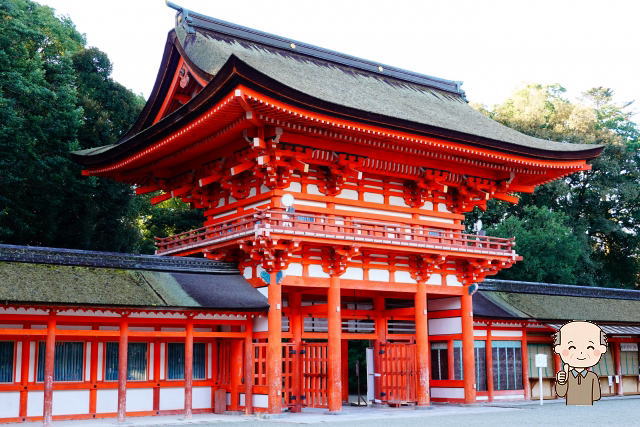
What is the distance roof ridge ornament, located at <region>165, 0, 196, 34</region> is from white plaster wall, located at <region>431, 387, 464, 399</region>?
600 inches

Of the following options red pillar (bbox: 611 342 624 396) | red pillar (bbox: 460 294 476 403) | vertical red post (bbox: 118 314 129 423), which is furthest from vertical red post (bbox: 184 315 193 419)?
red pillar (bbox: 611 342 624 396)

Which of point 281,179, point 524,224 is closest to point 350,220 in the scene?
point 281,179

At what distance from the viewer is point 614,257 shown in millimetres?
48562

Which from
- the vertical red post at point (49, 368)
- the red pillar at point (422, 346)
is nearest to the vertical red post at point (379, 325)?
the red pillar at point (422, 346)

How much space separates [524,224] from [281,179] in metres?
24.5

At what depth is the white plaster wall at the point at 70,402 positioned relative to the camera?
1845 cm

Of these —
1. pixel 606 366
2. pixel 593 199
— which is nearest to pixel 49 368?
pixel 606 366

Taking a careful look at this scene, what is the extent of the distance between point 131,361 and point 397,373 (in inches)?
345

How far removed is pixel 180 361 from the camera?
21.0 m

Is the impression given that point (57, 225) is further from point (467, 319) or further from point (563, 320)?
point (563, 320)

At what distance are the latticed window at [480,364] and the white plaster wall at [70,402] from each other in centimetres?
1336

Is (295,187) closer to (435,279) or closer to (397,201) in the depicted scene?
(397,201)

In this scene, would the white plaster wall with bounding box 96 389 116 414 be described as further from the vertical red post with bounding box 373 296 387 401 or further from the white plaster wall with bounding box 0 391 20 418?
the vertical red post with bounding box 373 296 387 401

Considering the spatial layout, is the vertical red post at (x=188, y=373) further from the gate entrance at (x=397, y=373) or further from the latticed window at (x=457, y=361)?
the latticed window at (x=457, y=361)
